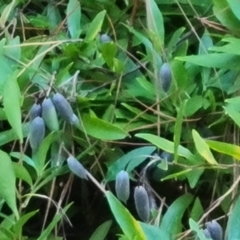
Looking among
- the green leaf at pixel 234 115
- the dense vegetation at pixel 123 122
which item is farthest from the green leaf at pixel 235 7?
the green leaf at pixel 234 115

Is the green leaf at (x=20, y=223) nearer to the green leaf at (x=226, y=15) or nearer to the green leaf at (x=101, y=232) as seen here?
the green leaf at (x=101, y=232)

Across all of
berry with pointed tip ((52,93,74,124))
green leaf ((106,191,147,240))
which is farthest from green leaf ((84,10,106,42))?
green leaf ((106,191,147,240))

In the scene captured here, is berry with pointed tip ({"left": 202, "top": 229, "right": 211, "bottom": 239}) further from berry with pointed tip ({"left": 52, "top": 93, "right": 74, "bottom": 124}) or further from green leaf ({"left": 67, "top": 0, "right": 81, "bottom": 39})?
green leaf ({"left": 67, "top": 0, "right": 81, "bottom": 39})

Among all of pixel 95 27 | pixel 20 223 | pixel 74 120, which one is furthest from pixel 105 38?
pixel 20 223

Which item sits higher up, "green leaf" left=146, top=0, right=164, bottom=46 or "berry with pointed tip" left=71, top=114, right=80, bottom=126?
"green leaf" left=146, top=0, right=164, bottom=46

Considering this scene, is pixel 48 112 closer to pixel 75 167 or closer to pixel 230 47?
pixel 75 167

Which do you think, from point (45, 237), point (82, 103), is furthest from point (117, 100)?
point (45, 237)

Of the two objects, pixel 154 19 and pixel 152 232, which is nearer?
pixel 152 232
